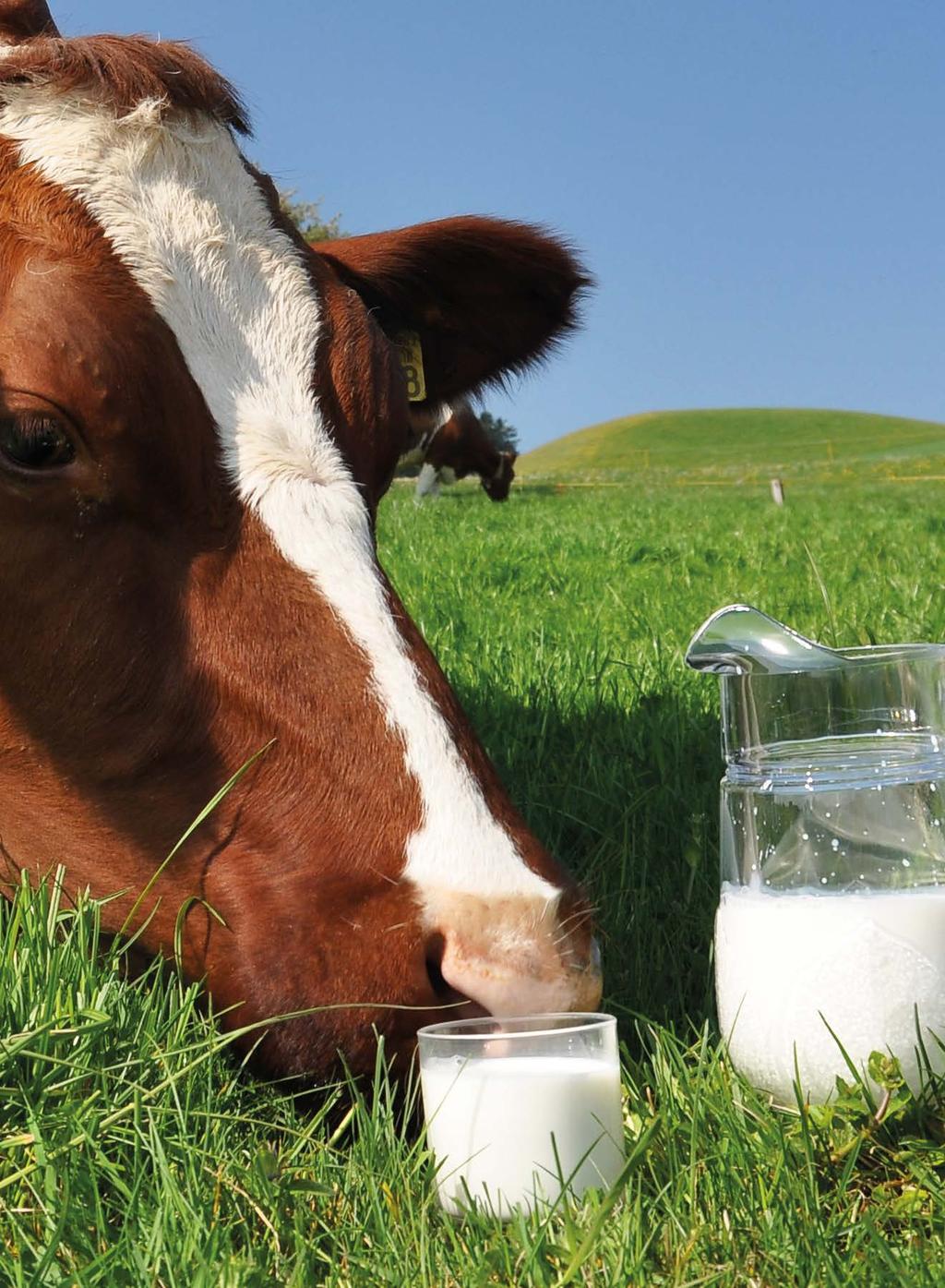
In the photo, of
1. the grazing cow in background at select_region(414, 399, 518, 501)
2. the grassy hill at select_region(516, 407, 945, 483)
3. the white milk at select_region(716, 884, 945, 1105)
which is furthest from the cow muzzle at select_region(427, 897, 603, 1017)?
the grassy hill at select_region(516, 407, 945, 483)

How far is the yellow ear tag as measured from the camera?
3627 mm

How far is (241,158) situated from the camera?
2838 mm

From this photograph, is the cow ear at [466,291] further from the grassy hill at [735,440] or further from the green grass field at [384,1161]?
the grassy hill at [735,440]

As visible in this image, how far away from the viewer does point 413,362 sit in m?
3.67

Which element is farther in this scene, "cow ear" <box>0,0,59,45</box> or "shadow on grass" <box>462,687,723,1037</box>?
"cow ear" <box>0,0,59,45</box>

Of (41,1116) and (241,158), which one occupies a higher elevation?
(241,158)

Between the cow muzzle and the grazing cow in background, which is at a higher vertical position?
the grazing cow in background

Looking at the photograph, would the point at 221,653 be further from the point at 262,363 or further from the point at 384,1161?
the point at 384,1161

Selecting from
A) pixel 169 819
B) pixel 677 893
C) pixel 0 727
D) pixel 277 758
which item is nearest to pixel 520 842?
pixel 277 758

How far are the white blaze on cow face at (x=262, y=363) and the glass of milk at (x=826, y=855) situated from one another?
37 centimetres

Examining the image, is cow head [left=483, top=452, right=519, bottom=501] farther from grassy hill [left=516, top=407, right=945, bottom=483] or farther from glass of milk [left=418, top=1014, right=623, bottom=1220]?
grassy hill [left=516, top=407, right=945, bottom=483]

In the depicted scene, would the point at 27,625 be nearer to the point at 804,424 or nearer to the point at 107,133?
the point at 107,133

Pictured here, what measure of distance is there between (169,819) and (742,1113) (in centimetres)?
95

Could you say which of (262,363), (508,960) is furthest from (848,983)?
(262,363)
